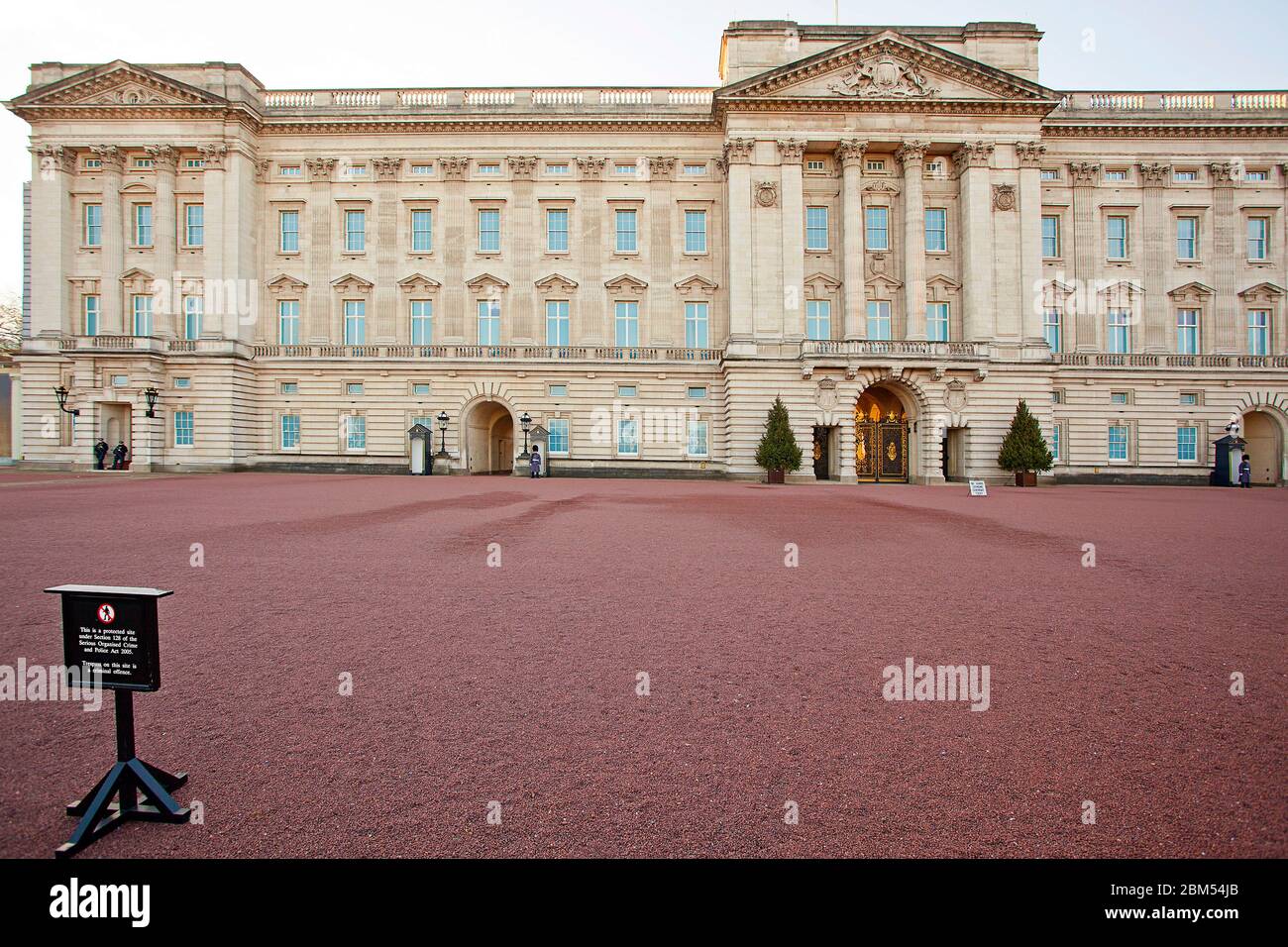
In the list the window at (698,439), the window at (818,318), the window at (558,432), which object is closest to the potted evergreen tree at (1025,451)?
the window at (818,318)

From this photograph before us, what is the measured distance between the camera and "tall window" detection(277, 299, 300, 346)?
39.8m

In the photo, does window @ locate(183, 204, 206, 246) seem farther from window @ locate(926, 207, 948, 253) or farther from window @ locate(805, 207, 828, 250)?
window @ locate(926, 207, 948, 253)

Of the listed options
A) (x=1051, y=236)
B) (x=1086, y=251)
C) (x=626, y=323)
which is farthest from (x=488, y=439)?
(x=1086, y=251)

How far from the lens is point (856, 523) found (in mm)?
15188

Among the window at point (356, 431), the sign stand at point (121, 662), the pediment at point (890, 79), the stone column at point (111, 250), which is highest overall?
the pediment at point (890, 79)

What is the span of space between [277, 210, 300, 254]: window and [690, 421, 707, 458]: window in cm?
2657

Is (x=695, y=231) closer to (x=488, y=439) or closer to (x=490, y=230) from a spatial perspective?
(x=490, y=230)

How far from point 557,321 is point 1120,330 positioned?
33866 millimetres

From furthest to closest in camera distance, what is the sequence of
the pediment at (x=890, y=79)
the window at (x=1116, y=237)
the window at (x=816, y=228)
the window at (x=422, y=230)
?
the window at (x=422, y=230) < the window at (x=1116, y=237) < the window at (x=816, y=228) < the pediment at (x=890, y=79)

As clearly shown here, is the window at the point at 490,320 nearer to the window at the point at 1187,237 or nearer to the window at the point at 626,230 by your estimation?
the window at the point at 626,230

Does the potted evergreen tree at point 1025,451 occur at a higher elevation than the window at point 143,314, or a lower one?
lower

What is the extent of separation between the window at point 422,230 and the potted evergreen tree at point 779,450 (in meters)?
23.5

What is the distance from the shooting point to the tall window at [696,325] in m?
39.2
